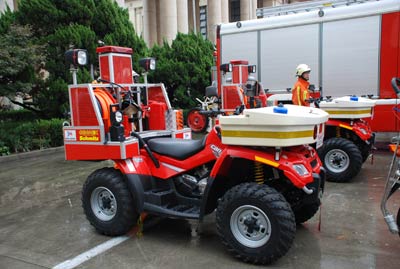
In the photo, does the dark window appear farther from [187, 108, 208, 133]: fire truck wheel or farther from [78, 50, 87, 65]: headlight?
[78, 50, 87, 65]: headlight

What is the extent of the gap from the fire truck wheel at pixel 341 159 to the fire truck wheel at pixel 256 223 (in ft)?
11.6

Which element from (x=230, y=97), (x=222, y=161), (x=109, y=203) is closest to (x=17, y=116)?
(x=230, y=97)

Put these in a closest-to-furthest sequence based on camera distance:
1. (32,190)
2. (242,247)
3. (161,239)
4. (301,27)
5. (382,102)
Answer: (242,247), (161,239), (32,190), (382,102), (301,27)

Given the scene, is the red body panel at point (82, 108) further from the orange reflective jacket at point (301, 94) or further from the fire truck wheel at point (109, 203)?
the orange reflective jacket at point (301, 94)

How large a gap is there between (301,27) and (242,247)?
7919 mm

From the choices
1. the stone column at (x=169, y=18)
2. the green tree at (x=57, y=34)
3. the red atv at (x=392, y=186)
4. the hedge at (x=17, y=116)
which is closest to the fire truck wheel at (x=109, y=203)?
the red atv at (x=392, y=186)

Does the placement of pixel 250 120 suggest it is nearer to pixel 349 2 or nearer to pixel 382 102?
pixel 382 102

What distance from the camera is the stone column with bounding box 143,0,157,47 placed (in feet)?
108

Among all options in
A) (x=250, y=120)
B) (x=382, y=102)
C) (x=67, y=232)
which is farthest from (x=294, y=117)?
(x=382, y=102)

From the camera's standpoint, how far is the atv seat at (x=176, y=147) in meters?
4.61

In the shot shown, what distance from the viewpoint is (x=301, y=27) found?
10.6 meters

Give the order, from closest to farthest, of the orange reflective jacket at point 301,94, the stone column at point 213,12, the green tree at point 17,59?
the orange reflective jacket at point 301,94 → the green tree at point 17,59 → the stone column at point 213,12

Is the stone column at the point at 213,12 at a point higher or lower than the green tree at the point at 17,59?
higher

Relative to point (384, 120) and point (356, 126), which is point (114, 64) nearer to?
point (356, 126)
